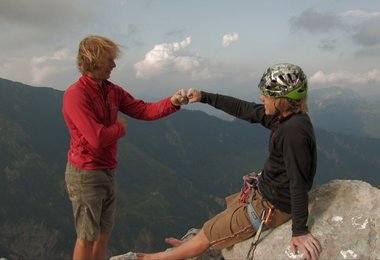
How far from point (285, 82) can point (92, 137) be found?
155 inches

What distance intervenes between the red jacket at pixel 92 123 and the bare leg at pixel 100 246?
1.93 metres

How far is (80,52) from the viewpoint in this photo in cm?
806

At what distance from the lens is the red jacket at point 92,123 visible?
7.86 meters

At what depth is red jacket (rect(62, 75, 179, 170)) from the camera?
7.86 meters

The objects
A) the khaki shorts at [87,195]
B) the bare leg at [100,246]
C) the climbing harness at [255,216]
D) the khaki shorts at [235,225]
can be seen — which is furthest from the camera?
the bare leg at [100,246]

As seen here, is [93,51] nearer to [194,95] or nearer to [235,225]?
[194,95]

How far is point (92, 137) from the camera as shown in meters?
7.82

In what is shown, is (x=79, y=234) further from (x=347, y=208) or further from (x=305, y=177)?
(x=347, y=208)

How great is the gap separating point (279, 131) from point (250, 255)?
2.89 m

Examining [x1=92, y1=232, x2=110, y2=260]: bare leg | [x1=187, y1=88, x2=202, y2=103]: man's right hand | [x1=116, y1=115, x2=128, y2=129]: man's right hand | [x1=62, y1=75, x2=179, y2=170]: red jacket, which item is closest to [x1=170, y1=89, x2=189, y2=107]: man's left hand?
[x1=187, y1=88, x2=202, y2=103]: man's right hand

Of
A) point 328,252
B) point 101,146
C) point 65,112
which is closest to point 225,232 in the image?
point 328,252

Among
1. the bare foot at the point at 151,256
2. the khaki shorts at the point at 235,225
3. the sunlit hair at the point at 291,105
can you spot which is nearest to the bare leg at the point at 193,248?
the khaki shorts at the point at 235,225

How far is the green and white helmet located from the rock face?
2.64m

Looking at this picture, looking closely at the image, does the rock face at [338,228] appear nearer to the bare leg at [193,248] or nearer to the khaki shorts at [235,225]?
the khaki shorts at [235,225]
